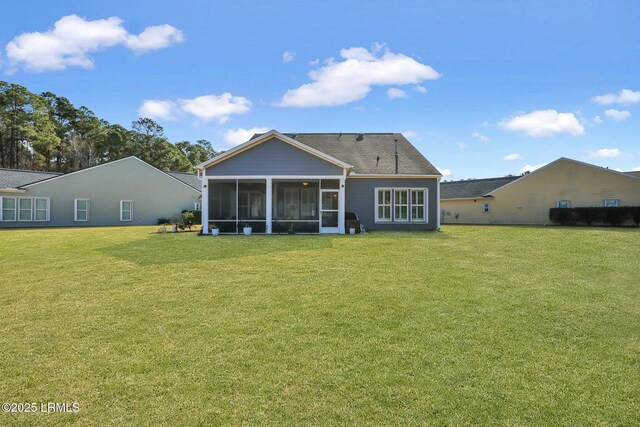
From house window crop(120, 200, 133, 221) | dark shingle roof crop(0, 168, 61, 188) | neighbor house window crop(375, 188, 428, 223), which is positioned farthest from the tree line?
neighbor house window crop(375, 188, 428, 223)

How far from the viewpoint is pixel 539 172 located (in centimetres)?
2744

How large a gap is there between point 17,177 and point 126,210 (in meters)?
7.68

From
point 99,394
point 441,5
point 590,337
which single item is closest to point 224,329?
point 99,394

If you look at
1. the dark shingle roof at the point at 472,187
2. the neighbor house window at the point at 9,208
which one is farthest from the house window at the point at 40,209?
the dark shingle roof at the point at 472,187

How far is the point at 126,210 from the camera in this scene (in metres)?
28.8

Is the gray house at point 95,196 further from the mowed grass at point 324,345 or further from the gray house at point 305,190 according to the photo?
the mowed grass at point 324,345

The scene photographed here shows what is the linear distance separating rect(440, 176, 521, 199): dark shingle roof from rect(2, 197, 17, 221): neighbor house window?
34.8 meters

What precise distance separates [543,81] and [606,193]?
12.3m

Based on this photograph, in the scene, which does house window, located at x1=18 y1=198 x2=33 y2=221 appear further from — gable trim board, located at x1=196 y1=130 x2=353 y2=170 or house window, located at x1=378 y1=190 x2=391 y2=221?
house window, located at x1=378 y1=190 x2=391 y2=221

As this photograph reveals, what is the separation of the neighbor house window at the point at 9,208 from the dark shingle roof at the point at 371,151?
59.7ft

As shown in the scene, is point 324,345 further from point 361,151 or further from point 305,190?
point 361,151

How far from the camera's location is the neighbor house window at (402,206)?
1864cm

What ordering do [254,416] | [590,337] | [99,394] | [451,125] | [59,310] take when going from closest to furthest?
[254,416] < [99,394] < [590,337] < [59,310] < [451,125]

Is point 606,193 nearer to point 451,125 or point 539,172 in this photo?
point 539,172
